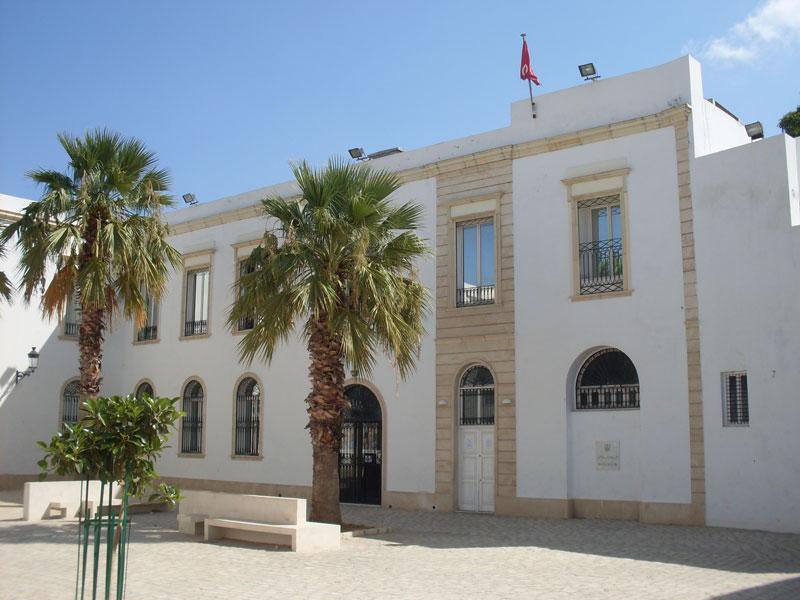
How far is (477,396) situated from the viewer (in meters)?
18.7

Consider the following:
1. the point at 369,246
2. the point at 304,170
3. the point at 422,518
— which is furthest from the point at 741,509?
the point at 304,170

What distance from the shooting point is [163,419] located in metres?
7.17

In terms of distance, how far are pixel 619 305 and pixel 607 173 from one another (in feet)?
8.93

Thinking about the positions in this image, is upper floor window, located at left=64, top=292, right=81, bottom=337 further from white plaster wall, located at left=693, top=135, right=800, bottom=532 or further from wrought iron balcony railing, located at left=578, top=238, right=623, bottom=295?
white plaster wall, located at left=693, top=135, right=800, bottom=532

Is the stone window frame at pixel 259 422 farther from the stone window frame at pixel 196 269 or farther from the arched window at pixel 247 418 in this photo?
the stone window frame at pixel 196 269

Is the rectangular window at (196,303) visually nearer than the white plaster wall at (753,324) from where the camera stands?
No

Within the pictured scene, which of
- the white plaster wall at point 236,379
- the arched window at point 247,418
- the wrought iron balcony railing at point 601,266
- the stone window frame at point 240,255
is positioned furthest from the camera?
the stone window frame at point 240,255

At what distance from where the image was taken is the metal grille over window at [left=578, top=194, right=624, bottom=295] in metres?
17.1

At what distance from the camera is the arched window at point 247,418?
75.0 ft

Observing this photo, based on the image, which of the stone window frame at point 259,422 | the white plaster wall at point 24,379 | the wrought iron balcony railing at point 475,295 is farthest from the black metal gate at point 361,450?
the white plaster wall at point 24,379

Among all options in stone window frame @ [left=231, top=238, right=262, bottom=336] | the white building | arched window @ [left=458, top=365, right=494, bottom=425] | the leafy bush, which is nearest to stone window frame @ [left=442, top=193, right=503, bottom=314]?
the white building

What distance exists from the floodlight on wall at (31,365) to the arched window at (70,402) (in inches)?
57.4

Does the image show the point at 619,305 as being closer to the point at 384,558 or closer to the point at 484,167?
the point at 484,167

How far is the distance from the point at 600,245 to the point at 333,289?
6.00m
